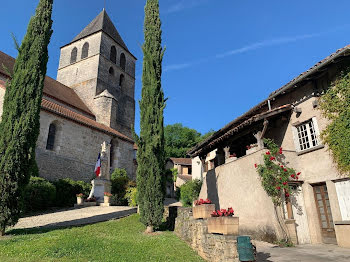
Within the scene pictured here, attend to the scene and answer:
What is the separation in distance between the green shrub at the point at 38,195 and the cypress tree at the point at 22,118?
588 cm

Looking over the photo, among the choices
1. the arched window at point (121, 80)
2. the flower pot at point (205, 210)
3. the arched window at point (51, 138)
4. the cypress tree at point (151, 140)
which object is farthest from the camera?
the arched window at point (121, 80)

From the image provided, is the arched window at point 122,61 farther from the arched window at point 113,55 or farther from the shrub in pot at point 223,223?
the shrub in pot at point 223,223

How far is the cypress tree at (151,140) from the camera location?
866cm

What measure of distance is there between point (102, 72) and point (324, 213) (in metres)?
29.5

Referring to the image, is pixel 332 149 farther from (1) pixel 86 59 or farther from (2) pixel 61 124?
(1) pixel 86 59

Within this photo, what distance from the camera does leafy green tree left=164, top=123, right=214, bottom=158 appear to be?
1767 inches

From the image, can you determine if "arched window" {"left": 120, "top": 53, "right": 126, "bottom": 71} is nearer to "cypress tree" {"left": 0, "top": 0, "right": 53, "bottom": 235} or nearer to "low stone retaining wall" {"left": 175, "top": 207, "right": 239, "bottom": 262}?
"cypress tree" {"left": 0, "top": 0, "right": 53, "bottom": 235}

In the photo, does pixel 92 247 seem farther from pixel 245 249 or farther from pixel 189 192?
pixel 189 192

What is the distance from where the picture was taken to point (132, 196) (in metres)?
17.3

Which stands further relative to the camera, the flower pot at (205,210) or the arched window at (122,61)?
the arched window at (122,61)

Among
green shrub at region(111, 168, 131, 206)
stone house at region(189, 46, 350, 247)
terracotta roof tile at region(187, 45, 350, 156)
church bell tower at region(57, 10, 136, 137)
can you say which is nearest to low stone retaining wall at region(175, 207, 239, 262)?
stone house at region(189, 46, 350, 247)

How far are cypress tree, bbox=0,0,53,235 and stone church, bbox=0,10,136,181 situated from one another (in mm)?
8487

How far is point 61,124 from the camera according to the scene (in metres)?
18.6

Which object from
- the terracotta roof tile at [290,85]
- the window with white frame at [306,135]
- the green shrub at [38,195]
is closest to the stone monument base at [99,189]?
the green shrub at [38,195]
